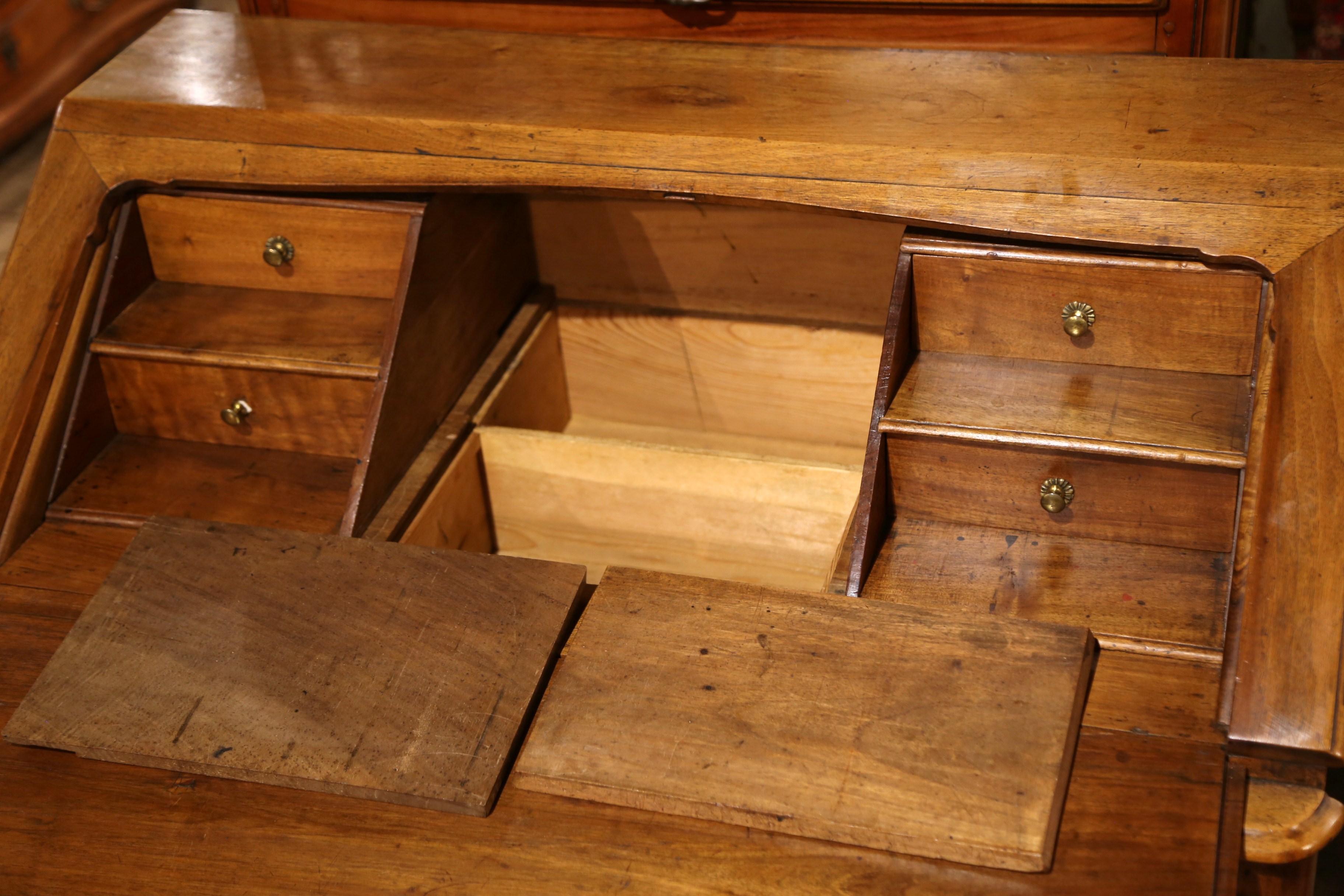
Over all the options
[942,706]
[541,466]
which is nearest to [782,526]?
[541,466]

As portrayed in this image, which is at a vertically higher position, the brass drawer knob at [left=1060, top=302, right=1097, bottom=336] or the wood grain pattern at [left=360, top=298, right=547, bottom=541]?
the brass drawer knob at [left=1060, top=302, right=1097, bottom=336]

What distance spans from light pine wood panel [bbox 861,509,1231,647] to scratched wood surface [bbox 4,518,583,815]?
0.38 metres

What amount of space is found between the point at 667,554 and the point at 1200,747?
868 millimetres

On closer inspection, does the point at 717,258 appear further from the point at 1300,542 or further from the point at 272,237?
the point at 1300,542

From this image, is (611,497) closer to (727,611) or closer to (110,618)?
(727,611)

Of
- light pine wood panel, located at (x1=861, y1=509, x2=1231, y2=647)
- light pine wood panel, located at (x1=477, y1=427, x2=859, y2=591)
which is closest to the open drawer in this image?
light pine wood panel, located at (x1=477, y1=427, x2=859, y2=591)

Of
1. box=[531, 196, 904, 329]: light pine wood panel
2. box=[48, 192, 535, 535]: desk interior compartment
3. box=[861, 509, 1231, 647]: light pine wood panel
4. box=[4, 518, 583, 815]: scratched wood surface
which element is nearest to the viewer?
box=[4, 518, 583, 815]: scratched wood surface

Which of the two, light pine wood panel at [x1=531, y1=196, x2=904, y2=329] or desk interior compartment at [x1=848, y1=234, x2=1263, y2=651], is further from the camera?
light pine wood panel at [x1=531, y1=196, x2=904, y2=329]

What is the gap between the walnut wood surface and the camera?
40.4 inches

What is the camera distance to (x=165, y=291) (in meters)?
1.68

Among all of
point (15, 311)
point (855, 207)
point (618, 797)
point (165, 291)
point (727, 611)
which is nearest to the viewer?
point (618, 797)

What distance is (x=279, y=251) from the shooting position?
1.61m

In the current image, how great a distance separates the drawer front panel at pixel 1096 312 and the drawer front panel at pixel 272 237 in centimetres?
69

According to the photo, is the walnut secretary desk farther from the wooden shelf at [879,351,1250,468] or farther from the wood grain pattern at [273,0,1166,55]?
the wood grain pattern at [273,0,1166,55]
